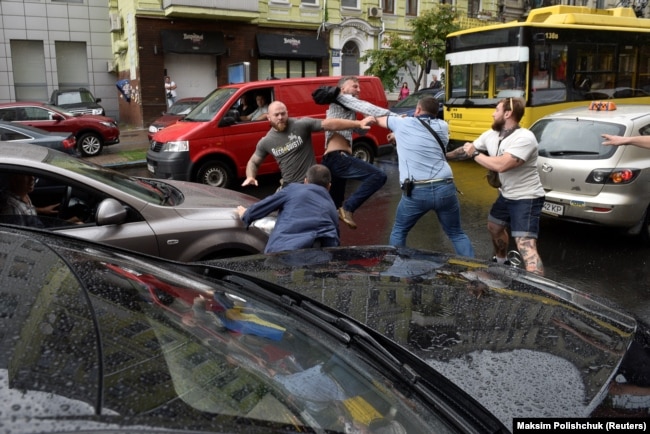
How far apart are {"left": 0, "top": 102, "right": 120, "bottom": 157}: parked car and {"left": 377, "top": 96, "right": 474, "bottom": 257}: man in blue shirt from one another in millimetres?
12136

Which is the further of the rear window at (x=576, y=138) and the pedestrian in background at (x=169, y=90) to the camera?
the pedestrian in background at (x=169, y=90)

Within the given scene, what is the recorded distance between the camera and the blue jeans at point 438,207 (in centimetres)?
509

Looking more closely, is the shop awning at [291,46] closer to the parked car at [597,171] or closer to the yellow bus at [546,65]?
the yellow bus at [546,65]

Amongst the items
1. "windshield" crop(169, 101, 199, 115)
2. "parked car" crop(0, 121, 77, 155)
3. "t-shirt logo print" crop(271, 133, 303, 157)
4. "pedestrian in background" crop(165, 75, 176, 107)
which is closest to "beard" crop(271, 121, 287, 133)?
A: "t-shirt logo print" crop(271, 133, 303, 157)

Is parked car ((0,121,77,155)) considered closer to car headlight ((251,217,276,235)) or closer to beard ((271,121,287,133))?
beard ((271,121,287,133))

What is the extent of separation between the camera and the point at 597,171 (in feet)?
21.7

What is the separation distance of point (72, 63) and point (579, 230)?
23.5m

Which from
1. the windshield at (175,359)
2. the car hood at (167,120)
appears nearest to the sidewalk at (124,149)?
the car hood at (167,120)

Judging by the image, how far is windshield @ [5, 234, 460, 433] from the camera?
123 centimetres

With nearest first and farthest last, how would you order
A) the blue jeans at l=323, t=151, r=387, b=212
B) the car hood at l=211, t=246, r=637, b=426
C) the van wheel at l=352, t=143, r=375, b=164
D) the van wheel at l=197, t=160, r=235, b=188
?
the car hood at l=211, t=246, r=637, b=426 < the blue jeans at l=323, t=151, r=387, b=212 < the van wheel at l=197, t=160, r=235, b=188 < the van wheel at l=352, t=143, r=375, b=164

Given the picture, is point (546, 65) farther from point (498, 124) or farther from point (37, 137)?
point (37, 137)

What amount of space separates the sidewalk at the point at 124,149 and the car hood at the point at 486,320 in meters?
11.4

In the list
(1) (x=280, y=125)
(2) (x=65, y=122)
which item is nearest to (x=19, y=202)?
(1) (x=280, y=125)

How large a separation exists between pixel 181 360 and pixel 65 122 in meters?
15.1
